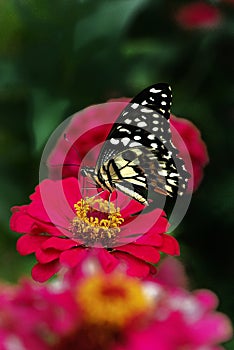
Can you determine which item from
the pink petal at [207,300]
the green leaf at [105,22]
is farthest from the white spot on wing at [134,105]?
the pink petal at [207,300]

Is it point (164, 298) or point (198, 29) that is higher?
point (164, 298)

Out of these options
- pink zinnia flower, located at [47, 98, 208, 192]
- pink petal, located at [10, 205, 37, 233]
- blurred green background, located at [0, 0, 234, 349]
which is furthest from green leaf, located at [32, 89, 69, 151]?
pink petal, located at [10, 205, 37, 233]

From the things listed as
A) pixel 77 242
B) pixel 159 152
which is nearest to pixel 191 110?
pixel 159 152

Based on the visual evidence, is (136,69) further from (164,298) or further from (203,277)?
(164,298)

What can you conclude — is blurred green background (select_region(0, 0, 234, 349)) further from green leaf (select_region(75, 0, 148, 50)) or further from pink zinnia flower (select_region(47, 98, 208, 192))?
pink zinnia flower (select_region(47, 98, 208, 192))

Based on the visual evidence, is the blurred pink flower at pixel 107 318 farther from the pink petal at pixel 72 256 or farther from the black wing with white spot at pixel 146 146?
the black wing with white spot at pixel 146 146

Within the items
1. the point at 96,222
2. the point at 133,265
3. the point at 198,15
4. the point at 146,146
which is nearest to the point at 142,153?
the point at 146,146

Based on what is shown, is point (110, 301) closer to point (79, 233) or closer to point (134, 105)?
point (79, 233)
